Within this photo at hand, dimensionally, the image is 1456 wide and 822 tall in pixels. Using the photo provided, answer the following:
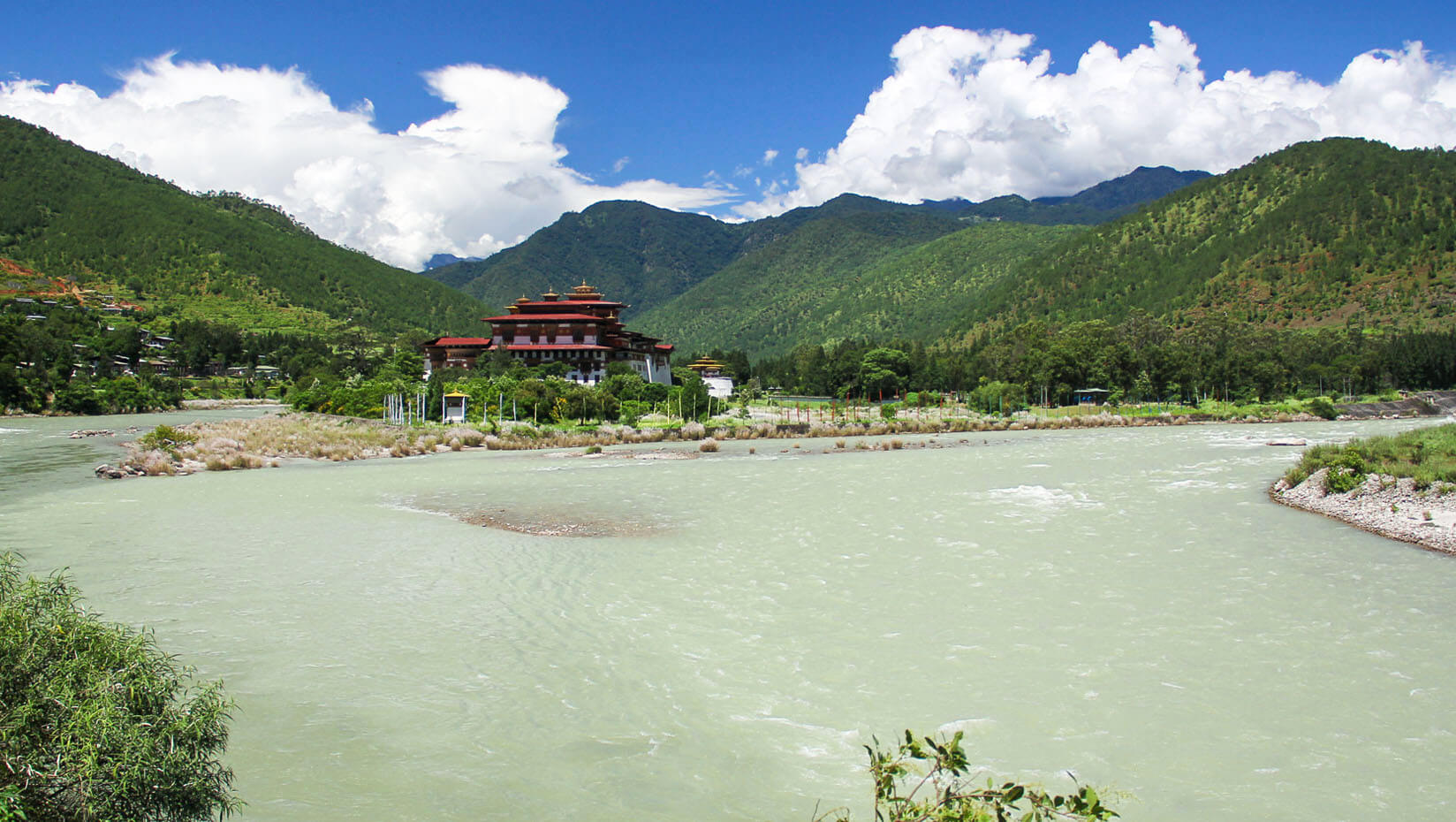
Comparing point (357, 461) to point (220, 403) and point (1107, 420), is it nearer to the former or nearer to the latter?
point (1107, 420)

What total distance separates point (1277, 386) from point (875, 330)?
70298mm

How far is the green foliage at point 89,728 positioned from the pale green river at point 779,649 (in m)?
1.45

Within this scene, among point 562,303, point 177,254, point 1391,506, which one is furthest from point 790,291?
point 1391,506

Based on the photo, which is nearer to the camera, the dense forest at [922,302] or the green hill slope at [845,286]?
the dense forest at [922,302]

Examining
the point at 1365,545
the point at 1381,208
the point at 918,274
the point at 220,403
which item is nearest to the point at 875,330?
the point at 918,274

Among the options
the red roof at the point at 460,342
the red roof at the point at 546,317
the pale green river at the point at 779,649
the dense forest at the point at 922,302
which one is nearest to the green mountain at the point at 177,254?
the dense forest at the point at 922,302

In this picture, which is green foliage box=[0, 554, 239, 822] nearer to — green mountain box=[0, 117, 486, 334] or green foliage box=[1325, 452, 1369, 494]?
green foliage box=[1325, 452, 1369, 494]

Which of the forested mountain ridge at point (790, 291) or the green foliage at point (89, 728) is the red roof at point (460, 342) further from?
the forested mountain ridge at point (790, 291)

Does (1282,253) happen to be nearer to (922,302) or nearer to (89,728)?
(922,302)

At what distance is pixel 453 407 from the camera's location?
Result: 1795 inches

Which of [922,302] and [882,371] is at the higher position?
[922,302]

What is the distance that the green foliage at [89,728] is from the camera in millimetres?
3600

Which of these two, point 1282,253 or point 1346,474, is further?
point 1282,253

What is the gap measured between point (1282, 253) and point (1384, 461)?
9686 centimetres
